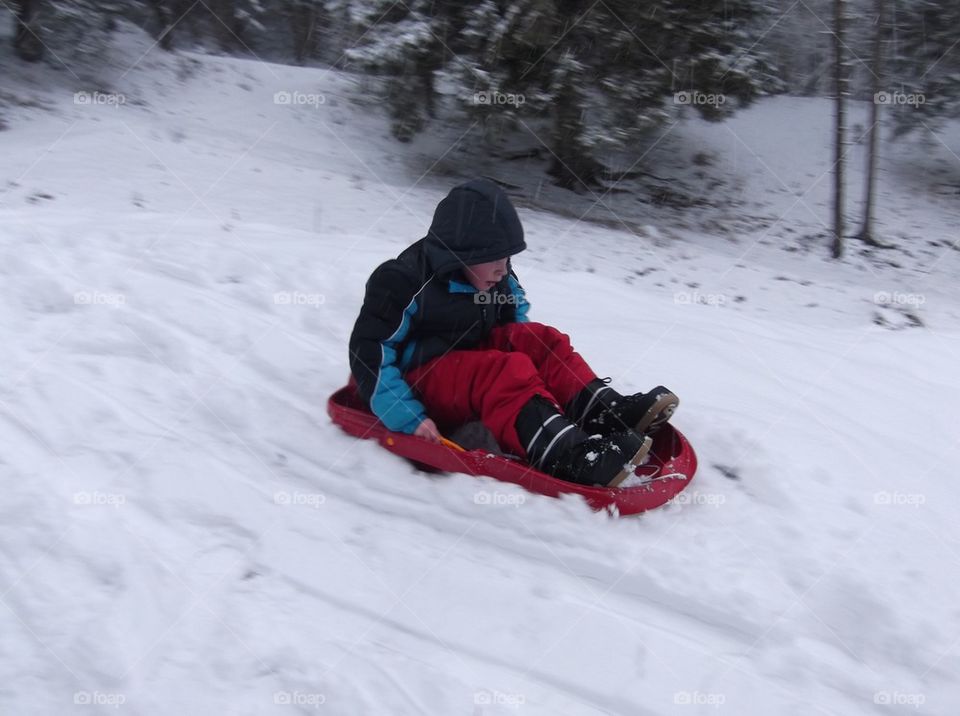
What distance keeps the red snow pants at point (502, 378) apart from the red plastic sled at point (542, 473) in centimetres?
11

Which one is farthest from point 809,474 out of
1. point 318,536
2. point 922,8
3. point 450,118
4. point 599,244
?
point 922,8

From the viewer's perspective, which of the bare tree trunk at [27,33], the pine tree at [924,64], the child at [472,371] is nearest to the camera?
the child at [472,371]

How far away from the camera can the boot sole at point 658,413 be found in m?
2.68

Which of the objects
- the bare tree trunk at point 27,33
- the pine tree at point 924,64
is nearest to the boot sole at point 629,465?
the bare tree trunk at point 27,33

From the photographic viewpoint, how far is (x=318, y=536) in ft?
7.79

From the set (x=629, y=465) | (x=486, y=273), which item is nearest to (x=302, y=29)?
(x=486, y=273)

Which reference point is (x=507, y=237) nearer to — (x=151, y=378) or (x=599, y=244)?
(x=151, y=378)

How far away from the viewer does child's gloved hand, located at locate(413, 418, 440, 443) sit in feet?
8.79

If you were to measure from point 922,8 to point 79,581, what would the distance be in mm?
10638

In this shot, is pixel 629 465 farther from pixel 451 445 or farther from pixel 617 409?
pixel 451 445

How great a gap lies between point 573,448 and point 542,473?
14 cm

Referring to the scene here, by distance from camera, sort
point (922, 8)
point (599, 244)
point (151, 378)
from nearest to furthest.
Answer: point (151, 378)
point (599, 244)
point (922, 8)

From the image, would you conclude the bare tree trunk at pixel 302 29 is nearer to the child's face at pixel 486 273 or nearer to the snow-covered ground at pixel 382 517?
the snow-covered ground at pixel 382 517

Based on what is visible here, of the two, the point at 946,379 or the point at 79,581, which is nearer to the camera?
the point at 79,581
